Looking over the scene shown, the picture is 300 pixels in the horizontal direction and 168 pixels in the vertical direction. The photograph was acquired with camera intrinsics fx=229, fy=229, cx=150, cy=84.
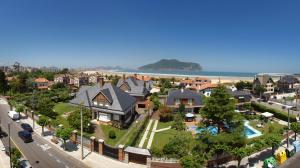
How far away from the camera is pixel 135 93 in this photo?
216 feet

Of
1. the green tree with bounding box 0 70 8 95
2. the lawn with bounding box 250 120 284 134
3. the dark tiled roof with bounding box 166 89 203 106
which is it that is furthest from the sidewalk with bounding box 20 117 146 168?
the green tree with bounding box 0 70 8 95

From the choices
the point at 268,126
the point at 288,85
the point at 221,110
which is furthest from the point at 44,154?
the point at 288,85

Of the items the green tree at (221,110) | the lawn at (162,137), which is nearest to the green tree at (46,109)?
the lawn at (162,137)

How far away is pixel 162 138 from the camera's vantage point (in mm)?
38219

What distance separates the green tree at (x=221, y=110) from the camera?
31.7m

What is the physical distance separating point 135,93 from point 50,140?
32.6m

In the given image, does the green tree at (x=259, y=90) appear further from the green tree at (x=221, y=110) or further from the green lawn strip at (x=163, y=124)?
the green tree at (x=221, y=110)

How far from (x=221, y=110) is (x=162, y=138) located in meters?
11.4

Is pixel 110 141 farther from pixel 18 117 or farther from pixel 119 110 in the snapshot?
pixel 18 117

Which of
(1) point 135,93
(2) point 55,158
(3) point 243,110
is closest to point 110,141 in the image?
(2) point 55,158

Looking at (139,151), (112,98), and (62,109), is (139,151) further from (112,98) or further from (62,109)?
(62,109)

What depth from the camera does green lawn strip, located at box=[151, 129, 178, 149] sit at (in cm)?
3513

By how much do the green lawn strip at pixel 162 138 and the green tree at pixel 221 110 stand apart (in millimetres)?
7629

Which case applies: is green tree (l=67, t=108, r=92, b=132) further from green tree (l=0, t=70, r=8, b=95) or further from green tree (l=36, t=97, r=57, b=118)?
green tree (l=0, t=70, r=8, b=95)
